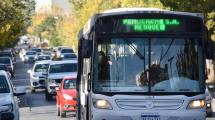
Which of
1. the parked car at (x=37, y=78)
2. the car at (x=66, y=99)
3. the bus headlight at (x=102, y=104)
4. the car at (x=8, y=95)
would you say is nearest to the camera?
the bus headlight at (x=102, y=104)

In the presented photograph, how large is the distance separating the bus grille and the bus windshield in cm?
21

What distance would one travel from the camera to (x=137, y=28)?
569 inches

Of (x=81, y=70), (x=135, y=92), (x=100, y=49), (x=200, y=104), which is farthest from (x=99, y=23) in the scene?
(x=81, y=70)

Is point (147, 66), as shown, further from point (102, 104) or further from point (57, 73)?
point (57, 73)

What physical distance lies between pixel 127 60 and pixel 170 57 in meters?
0.85

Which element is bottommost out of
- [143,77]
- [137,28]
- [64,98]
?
[64,98]

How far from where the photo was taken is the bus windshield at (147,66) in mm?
14172

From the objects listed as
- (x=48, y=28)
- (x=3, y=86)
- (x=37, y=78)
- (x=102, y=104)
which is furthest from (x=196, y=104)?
(x=48, y=28)

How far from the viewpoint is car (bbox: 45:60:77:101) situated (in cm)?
3581

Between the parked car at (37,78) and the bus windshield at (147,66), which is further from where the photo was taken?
the parked car at (37,78)

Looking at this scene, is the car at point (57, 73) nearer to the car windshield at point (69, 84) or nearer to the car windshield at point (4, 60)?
the car windshield at point (69, 84)

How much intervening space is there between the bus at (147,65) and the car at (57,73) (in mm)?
21055

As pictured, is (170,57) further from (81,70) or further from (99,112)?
(81,70)

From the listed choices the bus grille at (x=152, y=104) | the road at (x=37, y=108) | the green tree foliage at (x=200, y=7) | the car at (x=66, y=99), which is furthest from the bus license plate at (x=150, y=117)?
the green tree foliage at (x=200, y=7)
